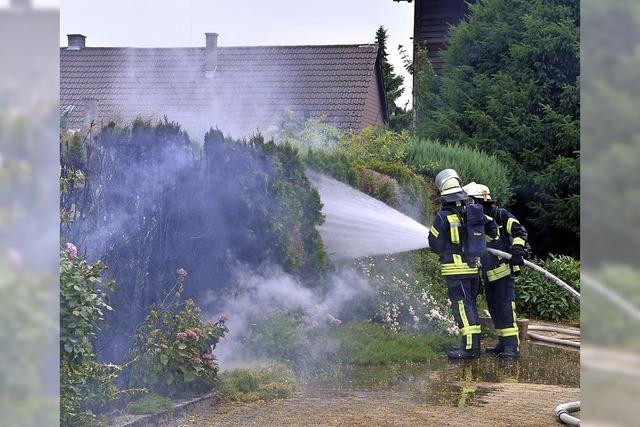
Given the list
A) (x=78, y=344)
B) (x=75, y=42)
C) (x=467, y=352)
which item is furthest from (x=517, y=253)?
(x=75, y=42)

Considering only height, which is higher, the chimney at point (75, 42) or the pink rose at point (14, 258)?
the chimney at point (75, 42)

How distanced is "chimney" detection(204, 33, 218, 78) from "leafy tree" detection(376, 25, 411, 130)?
7.43 m

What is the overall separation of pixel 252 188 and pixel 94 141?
1.48 m

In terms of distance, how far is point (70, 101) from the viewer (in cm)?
1205

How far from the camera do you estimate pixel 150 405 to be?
17.3ft

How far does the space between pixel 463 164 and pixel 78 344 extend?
7.65 metres

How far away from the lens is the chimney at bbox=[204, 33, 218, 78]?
12.2m

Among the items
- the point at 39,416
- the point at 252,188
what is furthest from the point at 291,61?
the point at 39,416

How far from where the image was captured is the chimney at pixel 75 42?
11856mm

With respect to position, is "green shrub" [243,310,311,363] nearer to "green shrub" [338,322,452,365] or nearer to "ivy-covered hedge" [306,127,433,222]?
"green shrub" [338,322,452,365]

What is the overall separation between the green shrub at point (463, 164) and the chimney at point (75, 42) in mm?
4531

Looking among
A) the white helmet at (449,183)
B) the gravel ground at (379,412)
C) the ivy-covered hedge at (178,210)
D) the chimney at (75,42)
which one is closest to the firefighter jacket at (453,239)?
the white helmet at (449,183)

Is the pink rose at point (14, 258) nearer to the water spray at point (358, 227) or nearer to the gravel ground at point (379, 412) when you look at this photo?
the gravel ground at point (379, 412)

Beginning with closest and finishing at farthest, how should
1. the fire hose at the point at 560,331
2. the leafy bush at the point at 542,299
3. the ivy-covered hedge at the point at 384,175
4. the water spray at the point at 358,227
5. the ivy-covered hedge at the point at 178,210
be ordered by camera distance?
the fire hose at the point at 560,331
the ivy-covered hedge at the point at 178,210
the water spray at the point at 358,227
the ivy-covered hedge at the point at 384,175
the leafy bush at the point at 542,299
